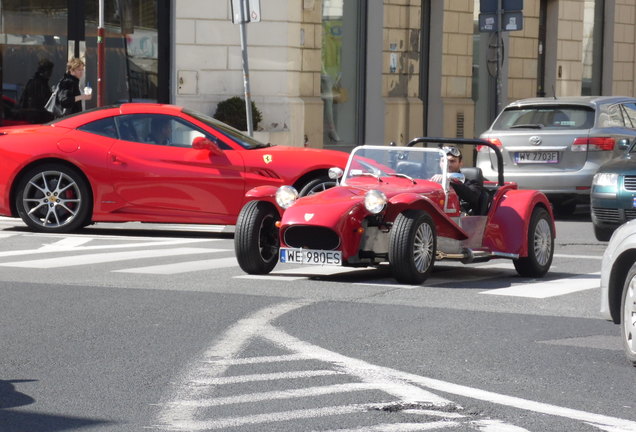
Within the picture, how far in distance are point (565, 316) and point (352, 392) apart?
326 cm

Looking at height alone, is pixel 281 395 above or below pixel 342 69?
below

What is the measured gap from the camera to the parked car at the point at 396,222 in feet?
36.2

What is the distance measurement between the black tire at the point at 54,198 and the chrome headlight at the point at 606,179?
5.53m

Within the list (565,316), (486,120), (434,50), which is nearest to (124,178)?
(565,316)

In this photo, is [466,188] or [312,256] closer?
[312,256]

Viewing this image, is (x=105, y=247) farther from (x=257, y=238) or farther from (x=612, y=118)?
(x=612, y=118)

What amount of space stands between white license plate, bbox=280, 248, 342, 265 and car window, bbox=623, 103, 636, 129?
384 inches

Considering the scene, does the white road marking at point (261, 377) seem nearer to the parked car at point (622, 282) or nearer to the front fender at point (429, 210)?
the parked car at point (622, 282)

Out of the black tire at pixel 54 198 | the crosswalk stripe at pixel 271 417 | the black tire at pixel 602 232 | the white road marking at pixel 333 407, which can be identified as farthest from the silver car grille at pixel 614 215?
the crosswalk stripe at pixel 271 417

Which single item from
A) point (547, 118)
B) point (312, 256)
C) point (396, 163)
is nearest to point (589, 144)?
point (547, 118)

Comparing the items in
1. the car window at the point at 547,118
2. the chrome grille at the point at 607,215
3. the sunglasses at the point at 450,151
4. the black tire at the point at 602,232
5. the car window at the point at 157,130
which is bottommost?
the black tire at the point at 602,232

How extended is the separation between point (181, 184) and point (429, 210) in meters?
4.15

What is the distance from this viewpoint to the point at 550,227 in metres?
12.6

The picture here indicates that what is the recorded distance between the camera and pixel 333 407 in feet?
21.0
